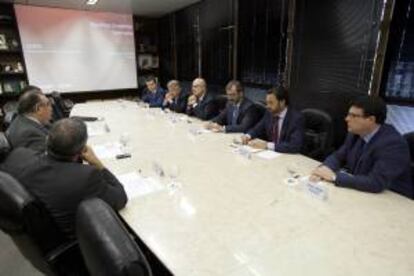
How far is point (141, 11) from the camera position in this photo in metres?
5.89

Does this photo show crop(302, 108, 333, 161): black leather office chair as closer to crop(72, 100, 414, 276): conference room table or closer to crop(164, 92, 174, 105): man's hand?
crop(72, 100, 414, 276): conference room table

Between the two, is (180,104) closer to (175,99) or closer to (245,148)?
(175,99)

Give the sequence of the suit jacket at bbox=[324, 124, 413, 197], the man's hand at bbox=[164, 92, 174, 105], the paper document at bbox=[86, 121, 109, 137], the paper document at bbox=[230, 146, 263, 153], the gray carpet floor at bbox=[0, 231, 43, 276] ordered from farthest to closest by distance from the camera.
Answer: the man's hand at bbox=[164, 92, 174, 105] → the paper document at bbox=[86, 121, 109, 137] → the paper document at bbox=[230, 146, 263, 153] → the gray carpet floor at bbox=[0, 231, 43, 276] → the suit jacket at bbox=[324, 124, 413, 197]

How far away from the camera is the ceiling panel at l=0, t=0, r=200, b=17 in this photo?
4.89m

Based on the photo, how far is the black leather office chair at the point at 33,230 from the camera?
1.12 m

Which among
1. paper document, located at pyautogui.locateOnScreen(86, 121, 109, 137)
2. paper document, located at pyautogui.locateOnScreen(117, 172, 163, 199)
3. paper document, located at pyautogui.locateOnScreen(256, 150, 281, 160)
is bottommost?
paper document, located at pyautogui.locateOnScreen(86, 121, 109, 137)

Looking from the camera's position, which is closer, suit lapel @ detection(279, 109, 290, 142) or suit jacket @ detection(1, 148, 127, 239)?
suit jacket @ detection(1, 148, 127, 239)

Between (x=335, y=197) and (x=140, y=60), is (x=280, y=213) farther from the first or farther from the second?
(x=140, y=60)

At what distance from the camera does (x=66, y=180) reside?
119 centimetres

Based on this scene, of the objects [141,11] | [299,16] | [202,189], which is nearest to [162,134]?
[202,189]

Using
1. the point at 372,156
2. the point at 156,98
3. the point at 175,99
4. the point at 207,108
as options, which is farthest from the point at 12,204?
the point at 156,98

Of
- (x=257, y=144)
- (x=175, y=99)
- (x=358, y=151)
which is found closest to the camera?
(x=358, y=151)

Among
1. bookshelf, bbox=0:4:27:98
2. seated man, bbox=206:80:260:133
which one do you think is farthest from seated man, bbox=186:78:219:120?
bookshelf, bbox=0:4:27:98

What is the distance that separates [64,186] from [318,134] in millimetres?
2139
